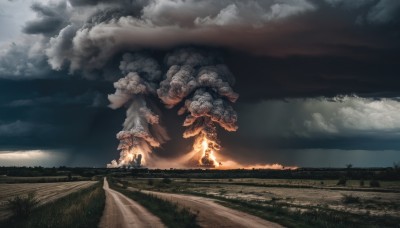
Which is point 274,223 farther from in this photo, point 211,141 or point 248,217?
point 211,141

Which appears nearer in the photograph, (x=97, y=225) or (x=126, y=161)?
(x=97, y=225)

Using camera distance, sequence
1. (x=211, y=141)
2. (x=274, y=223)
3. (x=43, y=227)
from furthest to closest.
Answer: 1. (x=211, y=141)
2. (x=274, y=223)
3. (x=43, y=227)

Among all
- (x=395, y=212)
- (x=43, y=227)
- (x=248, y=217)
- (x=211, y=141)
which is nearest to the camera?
(x=43, y=227)

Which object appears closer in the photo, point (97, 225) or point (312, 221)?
point (97, 225)

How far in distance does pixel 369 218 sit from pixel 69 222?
22057 mm

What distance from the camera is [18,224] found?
24562mm

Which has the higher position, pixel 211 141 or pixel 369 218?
pixel 211 141

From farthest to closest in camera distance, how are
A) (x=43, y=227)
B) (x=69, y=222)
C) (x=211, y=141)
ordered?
(x=211, y=141)
(x=69, y=222)
(x=43, y=227)

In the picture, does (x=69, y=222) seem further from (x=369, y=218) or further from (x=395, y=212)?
(x=395, y=212)

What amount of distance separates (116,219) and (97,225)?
10.3ft

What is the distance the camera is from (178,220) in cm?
2617

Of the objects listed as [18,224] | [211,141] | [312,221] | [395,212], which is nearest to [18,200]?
[18,224]

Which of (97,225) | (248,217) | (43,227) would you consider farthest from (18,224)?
(248,217)

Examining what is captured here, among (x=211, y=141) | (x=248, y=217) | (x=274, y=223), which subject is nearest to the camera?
(x=274, y=223)
